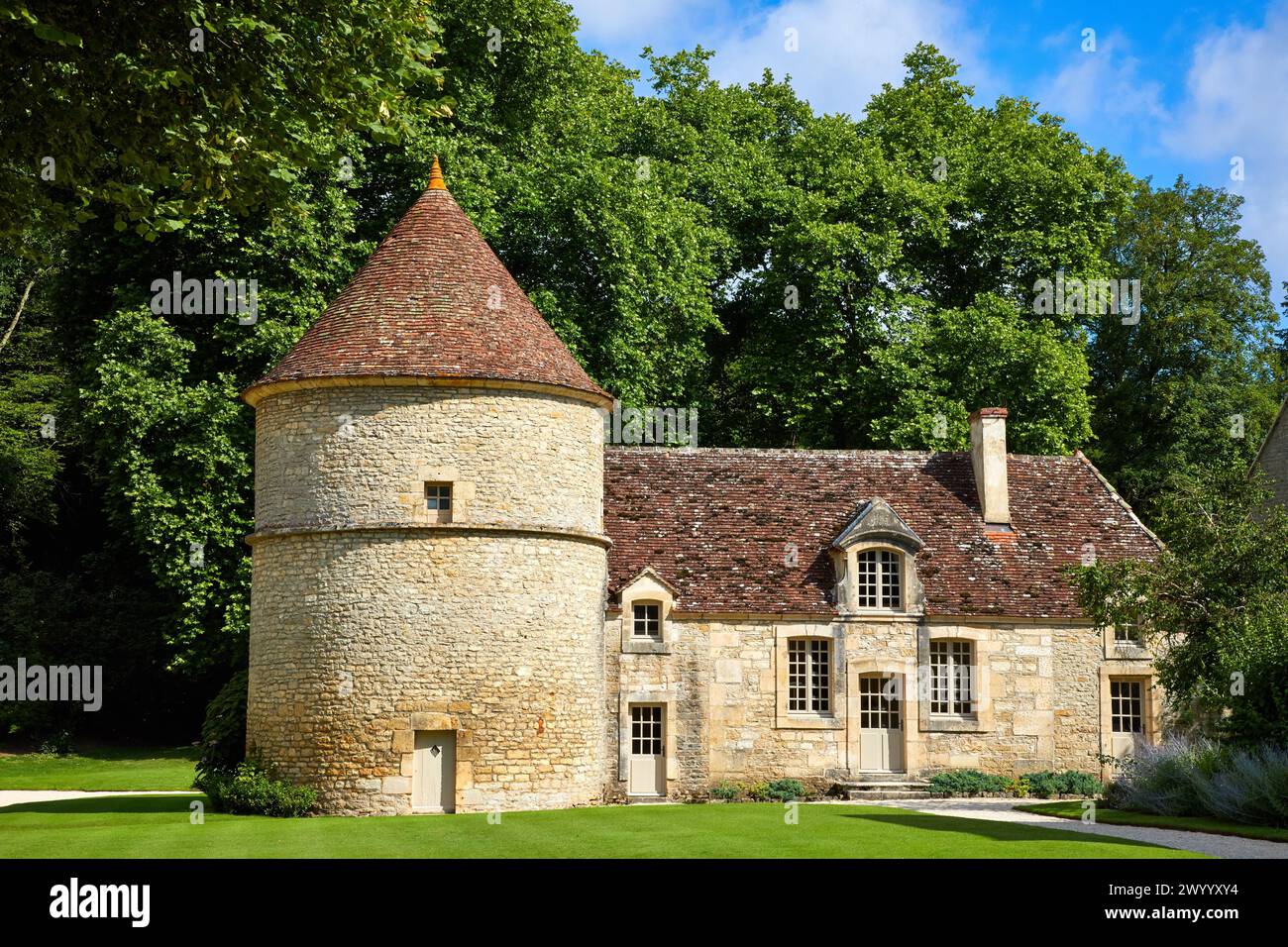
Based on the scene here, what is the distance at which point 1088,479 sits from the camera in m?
30.2

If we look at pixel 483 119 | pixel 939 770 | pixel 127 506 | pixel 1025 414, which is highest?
pixel 483 119

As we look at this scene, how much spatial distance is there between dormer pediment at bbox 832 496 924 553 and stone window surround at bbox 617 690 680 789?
442 centimetres

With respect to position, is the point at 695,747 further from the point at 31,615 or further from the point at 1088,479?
the point at 31,615

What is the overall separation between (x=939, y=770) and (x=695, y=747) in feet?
14.9

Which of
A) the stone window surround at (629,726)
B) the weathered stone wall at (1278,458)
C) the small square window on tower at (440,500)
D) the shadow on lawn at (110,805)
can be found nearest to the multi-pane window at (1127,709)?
the stone window surround at (629,726)

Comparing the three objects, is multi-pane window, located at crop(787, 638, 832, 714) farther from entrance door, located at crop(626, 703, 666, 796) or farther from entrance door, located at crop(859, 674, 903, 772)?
entrance door, located at crop(626, 703, 666, 796)

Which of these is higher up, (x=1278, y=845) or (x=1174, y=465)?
(x=1174, y=465)

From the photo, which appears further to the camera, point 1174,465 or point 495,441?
point 1174,465

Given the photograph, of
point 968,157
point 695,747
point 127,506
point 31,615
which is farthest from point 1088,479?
point 31,615

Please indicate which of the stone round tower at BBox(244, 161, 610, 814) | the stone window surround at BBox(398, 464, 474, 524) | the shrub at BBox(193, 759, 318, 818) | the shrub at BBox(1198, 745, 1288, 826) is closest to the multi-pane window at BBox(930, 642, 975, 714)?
the stone round tower at BBox(244, 161, 610, 814)

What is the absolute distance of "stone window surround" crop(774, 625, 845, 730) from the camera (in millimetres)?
26516

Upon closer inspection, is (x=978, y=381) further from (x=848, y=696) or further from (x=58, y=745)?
(x=58, y=745)

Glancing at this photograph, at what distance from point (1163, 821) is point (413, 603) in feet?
37.6

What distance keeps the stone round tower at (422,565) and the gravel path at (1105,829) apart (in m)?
5.83
